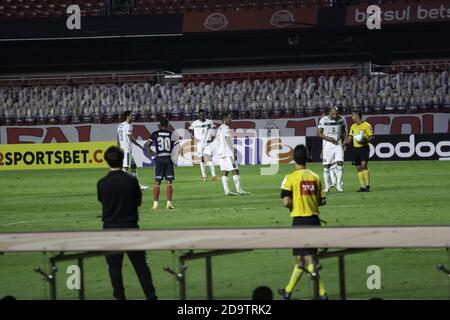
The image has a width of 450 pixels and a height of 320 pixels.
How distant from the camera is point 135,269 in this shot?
11148 millimetres

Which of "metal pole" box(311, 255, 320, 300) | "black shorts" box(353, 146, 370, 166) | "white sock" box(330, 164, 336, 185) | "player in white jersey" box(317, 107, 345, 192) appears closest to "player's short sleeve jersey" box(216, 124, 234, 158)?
"player in white jersey" box(317, 107, 345, 192)

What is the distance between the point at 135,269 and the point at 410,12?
3676cm

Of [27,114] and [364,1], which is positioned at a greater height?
[364,1]

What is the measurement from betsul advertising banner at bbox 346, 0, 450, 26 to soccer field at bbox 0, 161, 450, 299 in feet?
37.3

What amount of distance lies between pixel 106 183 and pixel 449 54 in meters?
38.7

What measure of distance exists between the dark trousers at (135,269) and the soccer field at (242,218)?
173 mm

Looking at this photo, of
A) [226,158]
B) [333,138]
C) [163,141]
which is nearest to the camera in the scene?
[163,141]

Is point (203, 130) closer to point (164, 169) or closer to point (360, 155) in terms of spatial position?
point (360, 155)

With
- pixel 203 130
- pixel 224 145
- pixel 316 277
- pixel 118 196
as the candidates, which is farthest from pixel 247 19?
pixel 316 277

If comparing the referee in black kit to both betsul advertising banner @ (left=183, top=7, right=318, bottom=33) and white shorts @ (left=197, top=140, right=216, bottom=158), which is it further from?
betsul advertising banner @ (left=183, top=7, right=318, bottom=33)

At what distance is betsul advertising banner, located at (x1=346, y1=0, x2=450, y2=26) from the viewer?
45.2 meters
